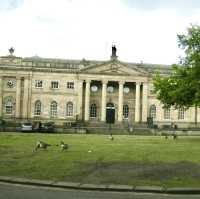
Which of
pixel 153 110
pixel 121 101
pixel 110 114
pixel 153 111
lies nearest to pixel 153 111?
pixel 153 111

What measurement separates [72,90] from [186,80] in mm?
48764

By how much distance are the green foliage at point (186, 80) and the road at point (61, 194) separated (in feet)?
113

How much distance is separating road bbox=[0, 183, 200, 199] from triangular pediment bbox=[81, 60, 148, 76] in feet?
267

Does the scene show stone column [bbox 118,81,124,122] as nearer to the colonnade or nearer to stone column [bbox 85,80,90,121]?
the colonnade

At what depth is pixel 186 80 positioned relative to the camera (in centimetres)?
4850

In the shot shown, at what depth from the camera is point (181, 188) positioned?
13250mm

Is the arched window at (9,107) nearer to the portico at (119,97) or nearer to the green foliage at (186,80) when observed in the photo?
the portico at (119,97)

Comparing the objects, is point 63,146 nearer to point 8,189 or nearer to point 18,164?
point 18,164

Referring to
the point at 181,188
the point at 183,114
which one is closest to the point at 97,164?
the point at 181,188

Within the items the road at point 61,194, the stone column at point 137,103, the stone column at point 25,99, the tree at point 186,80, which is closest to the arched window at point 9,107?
the stone column at point 25,99

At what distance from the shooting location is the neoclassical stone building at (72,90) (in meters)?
92.9

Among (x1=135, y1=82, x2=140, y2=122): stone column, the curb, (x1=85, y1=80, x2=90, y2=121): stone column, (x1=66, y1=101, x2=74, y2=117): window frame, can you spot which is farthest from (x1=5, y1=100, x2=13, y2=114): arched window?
the curb

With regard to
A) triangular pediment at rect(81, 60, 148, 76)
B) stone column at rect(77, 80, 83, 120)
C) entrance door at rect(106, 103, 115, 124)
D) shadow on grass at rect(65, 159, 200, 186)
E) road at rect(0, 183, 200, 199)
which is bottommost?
road at rect(0, 183, 200, 199)

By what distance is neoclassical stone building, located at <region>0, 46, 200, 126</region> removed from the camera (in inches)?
3656
